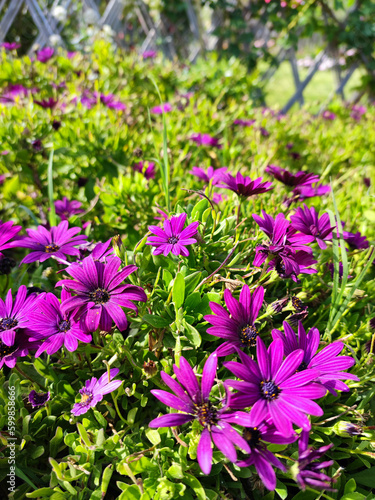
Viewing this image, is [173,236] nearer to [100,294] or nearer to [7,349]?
[100,294]

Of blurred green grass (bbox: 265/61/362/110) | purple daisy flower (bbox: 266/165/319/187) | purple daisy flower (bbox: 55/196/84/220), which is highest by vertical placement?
blurred green grass (bbox: 265/61/362/110)

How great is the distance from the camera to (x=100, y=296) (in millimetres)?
781

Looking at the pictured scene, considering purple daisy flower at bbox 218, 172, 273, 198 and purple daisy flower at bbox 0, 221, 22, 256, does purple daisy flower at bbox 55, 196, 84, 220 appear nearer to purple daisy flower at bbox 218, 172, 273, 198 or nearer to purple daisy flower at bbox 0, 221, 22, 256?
purple daisy flower at bbox 0, 221, 22, 256

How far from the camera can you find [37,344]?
2.63 feet

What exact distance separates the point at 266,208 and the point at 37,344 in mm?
874

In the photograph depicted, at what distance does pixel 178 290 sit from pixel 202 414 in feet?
0.85

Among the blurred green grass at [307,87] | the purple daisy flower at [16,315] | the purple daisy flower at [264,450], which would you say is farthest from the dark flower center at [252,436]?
the blurred green grass at [307,87]

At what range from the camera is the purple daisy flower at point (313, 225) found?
2.87 ft

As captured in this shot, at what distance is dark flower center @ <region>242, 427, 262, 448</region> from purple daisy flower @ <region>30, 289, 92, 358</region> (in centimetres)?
34

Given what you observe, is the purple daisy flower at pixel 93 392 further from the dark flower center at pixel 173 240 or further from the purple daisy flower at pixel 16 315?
the dark flower center at pixel 173 240

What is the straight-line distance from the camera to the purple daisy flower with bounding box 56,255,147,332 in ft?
2.41

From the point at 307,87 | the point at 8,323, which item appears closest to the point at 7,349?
the point at 8,323

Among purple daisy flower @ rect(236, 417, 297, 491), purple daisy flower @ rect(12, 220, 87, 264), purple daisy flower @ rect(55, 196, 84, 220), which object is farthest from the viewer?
purple daisy flower @ rect(55, 196, 84, 220)

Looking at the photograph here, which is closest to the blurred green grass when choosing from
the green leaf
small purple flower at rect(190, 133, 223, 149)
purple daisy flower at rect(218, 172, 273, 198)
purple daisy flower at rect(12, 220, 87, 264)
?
small purple flower at rect(190, 133, 223, 149)
